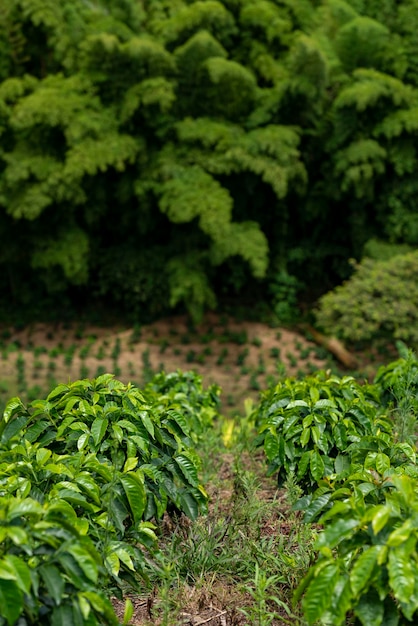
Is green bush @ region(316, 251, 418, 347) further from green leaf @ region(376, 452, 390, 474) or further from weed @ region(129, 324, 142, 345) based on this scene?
green leaf @ region(376, 452, 390, 474)

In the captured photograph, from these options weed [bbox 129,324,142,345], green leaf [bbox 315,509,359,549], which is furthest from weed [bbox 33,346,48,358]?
green leaf [bbox 315,509,359,549]

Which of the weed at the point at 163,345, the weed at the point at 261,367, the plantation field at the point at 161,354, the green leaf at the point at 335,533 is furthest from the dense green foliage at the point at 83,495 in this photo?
the weed at the point at 163,345

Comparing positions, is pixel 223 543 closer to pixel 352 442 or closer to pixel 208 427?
pixel 352 442

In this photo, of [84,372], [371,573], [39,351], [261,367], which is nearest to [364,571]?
[371,573]

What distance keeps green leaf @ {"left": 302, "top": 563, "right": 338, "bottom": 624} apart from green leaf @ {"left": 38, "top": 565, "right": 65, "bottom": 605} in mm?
507

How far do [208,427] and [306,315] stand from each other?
532 cm

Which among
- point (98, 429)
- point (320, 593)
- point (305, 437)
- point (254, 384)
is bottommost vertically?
point (254, 384)

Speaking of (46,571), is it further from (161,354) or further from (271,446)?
(161,354)

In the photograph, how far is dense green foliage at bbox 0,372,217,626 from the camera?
1.36 metres

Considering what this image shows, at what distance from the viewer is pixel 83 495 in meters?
1.78

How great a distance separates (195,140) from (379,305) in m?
3.00

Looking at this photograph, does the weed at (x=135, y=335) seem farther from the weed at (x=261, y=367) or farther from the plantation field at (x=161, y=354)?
the weed at (x=261, y=367)

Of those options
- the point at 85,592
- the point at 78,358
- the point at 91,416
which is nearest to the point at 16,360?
the point at 78,358

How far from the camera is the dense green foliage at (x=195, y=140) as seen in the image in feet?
24.8
